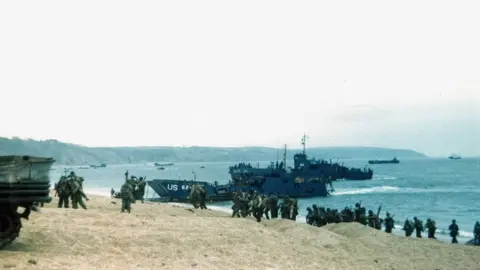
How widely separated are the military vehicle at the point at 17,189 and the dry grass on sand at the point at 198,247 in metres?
0.50

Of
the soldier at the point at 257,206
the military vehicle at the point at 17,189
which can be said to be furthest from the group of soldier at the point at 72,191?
the military vehicle at the point at 17,189

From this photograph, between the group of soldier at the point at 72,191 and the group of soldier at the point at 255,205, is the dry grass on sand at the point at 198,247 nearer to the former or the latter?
the group of soldier at the point at 72,191

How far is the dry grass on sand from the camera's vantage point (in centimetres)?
1114

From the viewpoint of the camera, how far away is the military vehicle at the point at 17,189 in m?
10.4

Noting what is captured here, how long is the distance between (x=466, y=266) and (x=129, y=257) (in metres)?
11.1

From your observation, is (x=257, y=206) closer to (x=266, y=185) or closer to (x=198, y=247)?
(x=198, y=247)

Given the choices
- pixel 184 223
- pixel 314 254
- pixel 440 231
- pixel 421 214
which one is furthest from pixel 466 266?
pixel 421 214

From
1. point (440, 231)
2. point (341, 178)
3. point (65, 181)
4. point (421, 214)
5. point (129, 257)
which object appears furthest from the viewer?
point (341, 178)

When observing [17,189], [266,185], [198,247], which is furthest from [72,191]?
[266,185]

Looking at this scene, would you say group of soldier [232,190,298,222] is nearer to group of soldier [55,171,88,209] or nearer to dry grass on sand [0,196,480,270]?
dry grass on sand [0,196,480,270]

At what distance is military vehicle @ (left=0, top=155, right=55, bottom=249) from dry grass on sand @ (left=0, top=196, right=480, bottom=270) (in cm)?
50

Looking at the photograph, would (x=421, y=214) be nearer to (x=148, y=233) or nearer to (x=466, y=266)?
(x=466, y=266)

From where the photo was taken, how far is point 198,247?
13.5m

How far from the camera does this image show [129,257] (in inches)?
453
